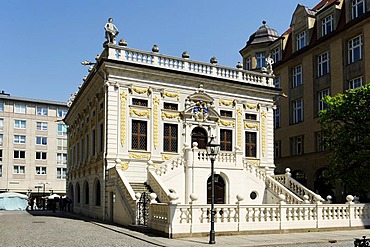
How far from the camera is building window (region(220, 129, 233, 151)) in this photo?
101ft

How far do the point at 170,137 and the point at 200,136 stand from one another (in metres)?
2.14

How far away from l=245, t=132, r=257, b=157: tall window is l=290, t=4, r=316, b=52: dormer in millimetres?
14505

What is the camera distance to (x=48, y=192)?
77.6 m

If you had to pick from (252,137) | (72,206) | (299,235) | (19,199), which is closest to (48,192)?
(19,199)

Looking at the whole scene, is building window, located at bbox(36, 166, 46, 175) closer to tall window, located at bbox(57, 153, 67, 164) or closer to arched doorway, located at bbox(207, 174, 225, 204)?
tall window, located at bbox(57, 153, 67, 164)

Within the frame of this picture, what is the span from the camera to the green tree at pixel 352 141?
86.9 feet

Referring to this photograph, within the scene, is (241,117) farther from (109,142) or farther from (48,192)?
(48,192)

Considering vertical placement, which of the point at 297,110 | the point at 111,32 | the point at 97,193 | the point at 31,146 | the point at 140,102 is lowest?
the point at 97,193

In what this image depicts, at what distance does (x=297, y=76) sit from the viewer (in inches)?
1729

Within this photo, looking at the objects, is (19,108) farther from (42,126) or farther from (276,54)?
(276,54)

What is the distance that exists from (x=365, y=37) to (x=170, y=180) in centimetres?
1884

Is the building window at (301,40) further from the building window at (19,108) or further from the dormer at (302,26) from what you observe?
the building window at (19,108)

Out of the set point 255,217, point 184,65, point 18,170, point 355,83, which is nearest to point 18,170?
point 18,170

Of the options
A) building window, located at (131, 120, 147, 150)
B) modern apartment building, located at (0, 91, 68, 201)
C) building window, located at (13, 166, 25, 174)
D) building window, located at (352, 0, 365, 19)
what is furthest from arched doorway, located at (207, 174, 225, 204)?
building window, located at (13, 166, 25, 174)
